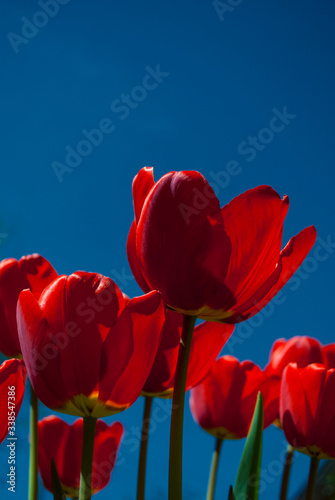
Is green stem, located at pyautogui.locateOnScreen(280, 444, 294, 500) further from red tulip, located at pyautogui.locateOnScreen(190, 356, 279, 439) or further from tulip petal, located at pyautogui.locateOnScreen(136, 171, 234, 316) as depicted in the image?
tulip petal, located at pyautogui.locateOnScreen(136, 171, 234, 316)

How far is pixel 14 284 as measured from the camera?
13.9 inches

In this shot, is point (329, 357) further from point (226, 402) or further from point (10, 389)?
point (10, 389)

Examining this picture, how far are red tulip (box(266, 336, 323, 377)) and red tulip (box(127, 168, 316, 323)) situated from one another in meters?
0.18

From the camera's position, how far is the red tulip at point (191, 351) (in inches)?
12.8

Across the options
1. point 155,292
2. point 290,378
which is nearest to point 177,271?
point 155,292

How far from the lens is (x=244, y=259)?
0.27m

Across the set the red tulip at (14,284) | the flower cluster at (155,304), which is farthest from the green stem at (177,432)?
the red tulip at (14,284)

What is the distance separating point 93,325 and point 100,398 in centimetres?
3

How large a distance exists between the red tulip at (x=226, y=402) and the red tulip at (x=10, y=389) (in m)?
0.19

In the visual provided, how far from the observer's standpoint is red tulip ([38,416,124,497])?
40 cm

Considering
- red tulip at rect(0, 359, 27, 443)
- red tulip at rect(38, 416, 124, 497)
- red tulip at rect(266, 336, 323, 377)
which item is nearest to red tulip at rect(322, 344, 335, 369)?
red tulip at rect(266, 336, 323, 377)

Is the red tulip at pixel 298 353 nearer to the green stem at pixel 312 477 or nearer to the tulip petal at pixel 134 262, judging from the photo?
the green stem at pixel 312 477

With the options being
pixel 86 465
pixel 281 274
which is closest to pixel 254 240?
pixel 281 274

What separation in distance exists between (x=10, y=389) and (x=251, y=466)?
0.41 ft
